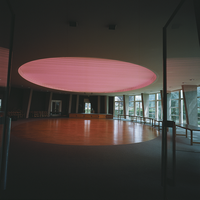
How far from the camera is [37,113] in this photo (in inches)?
595

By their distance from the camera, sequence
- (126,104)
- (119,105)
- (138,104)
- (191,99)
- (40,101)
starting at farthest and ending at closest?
1. (119,105)
2. (126,104)
3. (138,104)
4. (40,101)
5. (191,99)

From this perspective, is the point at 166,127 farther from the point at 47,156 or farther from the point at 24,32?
the point at 24,32

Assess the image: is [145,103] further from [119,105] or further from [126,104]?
[119,105]

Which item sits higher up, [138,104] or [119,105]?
[138,104]

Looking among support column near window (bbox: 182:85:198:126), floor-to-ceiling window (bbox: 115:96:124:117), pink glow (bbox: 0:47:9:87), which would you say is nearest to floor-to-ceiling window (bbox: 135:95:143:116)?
floor-to-ceiling window (bbox: 115:96:124:117)

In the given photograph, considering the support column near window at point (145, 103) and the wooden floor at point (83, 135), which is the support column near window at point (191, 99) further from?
the support column near window at point (145, 103)

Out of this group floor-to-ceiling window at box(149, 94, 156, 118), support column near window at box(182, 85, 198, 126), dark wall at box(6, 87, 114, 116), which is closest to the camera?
support column near window at box(182, 85, 198, 126)

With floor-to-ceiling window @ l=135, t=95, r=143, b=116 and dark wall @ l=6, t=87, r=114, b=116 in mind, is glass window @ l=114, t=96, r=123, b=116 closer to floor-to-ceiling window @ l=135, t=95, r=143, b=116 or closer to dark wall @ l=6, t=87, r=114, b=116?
dark wall @ l=6, t=87, r=114, b=116

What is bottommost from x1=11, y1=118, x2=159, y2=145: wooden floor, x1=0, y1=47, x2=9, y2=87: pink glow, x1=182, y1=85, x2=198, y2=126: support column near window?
x1=11, y1=118, x2=159, y2=145: wooden floor

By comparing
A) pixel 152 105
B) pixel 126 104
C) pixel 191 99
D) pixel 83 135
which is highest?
pixel 126 104

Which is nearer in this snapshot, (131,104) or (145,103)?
(145,103)

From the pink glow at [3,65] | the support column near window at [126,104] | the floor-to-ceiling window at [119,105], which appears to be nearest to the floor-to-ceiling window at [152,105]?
the support column near window at [126,104]

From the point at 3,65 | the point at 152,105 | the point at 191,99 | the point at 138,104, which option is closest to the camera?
the point at 3,65

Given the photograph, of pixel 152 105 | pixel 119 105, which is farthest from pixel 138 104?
pixel 119 105
